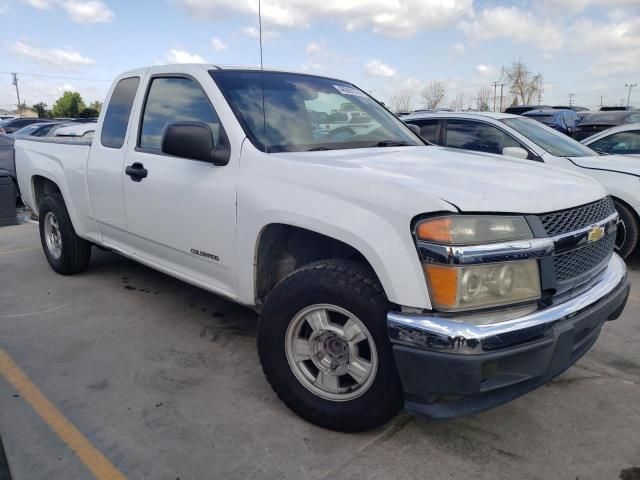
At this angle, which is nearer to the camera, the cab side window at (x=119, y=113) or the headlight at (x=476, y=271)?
the headlight at (x=476, y=271)

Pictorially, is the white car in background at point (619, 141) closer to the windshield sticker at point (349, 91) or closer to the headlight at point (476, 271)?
the windshield sticker at point (349, 91)

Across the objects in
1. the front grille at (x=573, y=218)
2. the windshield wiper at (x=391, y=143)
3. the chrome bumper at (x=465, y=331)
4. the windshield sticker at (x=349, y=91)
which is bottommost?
the chrome bumper at (x=465, y=331)

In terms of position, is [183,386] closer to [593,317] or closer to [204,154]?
[204,154]

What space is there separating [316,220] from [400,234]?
0.47 meters

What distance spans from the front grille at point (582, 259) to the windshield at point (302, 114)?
1.39 metres

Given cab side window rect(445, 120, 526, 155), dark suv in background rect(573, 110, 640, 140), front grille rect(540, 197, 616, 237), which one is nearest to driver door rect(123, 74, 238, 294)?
front grille rect(540, 197, 616, 237)

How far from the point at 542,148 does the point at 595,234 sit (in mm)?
3755

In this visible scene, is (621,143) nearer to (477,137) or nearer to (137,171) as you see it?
(477,137)

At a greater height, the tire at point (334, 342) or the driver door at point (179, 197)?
the driver door at point (179, 197)

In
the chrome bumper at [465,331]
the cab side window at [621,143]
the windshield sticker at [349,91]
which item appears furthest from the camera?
the cab side window at [621,143]

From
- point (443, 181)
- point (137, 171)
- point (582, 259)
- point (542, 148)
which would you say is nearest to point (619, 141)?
point (542, 148)

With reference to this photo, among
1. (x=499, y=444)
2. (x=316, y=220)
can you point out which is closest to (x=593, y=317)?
(x=499, y=444)

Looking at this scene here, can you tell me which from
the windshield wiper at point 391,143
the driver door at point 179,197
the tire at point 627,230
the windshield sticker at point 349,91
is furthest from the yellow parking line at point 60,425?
the tire at point 627,230

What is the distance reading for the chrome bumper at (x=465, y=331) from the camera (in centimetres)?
203
